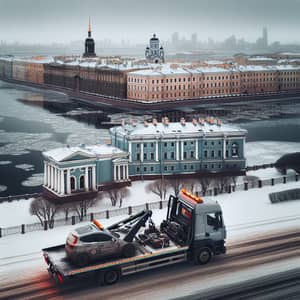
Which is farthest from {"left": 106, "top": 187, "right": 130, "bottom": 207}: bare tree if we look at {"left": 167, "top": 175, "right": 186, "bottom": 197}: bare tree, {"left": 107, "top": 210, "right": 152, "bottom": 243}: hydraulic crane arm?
{"left": 107, "top": 210, "right": 152, "bottom": 243}: hydraulic crane arm

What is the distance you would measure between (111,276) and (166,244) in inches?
39.0

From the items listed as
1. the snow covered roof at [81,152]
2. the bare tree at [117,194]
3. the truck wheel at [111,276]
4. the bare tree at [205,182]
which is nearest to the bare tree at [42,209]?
the snow covered roof at [81,152]

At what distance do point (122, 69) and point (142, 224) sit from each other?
156ft

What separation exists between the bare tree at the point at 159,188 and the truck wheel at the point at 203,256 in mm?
7139

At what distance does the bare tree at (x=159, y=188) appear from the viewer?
1700 cm

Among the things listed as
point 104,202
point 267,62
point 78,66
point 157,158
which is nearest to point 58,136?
point 157,158

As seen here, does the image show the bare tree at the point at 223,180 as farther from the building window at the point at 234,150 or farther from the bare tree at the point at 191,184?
the building window at the point at 234,150

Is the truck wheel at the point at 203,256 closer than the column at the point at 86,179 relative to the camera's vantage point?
Yes

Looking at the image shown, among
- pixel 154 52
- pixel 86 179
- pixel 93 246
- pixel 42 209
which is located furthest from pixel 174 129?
pixel 154 52

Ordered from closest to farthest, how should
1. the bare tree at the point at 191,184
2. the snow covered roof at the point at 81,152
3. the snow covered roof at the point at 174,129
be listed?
the snow covered roof at the point at 81,152 → the bare tree at the point at 191,184 → the snow covered roof at the point at 174,129

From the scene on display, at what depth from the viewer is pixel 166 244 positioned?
30.3 feet

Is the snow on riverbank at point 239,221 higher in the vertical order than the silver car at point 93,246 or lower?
lower

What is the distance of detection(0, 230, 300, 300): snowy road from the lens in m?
8.49

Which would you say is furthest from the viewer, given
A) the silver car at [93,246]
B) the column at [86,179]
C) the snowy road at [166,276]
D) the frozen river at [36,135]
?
the frozen river at [36,135]
